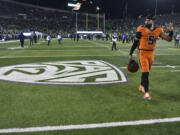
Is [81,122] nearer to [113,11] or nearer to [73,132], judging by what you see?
[73,132]

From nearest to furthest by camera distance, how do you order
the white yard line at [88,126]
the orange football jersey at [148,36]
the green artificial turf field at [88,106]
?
1. the white yard line at [88,126]
2. the green artificial turf field at [88,106]
3. the orange football jersey at [148,36]

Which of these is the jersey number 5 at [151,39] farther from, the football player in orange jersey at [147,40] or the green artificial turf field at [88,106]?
the green artificial turf field at [88,106]

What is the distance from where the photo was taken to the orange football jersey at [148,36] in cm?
415

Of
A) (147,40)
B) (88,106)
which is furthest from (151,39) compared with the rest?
(88,106)

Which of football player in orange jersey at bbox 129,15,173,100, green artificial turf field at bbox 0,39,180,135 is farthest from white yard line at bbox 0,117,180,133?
football player in orange jersey at bbox 129,15,173,100

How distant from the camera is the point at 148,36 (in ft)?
13.7

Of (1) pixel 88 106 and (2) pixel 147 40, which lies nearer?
(1) pixel 88 106

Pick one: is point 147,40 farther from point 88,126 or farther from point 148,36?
point 88,126

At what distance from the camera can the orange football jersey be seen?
415 centimetres

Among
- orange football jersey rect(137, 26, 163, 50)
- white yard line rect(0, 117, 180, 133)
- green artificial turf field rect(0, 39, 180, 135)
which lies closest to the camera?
white yard line rect(0, 117, 180, 133)

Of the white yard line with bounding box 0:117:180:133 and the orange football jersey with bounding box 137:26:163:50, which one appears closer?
the white yard line with bounding box 0:117:180:133

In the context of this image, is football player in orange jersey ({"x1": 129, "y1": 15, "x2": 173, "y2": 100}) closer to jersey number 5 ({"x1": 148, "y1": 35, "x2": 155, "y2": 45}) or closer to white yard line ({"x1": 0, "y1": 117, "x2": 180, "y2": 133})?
jersey number 5 ({"x1": 148, "y1": 35, "x2": 155, "y2": 45})

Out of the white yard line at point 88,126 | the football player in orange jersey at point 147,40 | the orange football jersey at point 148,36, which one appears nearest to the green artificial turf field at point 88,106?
the white yard line at point 88,126

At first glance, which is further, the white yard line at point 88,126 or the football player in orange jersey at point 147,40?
the football player in orange jersey at point 147,40
